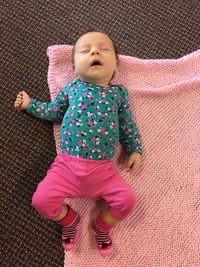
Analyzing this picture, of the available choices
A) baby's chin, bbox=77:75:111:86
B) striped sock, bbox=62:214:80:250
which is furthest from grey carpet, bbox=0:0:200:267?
baby's chin, bbox=77:75:111:86

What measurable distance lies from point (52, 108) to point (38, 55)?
0.70ft

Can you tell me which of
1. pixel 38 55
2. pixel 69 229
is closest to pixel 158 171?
pixel 69 229

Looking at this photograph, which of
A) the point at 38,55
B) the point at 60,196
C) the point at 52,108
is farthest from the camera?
the point at 38,55

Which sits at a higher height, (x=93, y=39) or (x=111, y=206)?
(x=93, y=39)

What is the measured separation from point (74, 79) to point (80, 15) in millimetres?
262

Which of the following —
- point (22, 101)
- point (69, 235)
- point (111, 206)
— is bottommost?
point (69, 235)

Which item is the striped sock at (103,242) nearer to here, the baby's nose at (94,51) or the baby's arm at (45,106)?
the baby's arm at (45,106)

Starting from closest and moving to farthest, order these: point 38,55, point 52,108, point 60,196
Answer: point 60,196 < point 52,108 < point 38,55

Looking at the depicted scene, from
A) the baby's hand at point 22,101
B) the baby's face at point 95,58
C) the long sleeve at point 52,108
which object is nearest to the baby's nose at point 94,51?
the baby's face at point 95,58

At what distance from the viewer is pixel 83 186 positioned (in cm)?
94

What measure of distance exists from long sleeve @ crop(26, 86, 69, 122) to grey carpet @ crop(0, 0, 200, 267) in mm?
36

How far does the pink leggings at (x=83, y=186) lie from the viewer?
3.01 feet

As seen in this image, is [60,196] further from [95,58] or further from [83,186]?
[95,58]

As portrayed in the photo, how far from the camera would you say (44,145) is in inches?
41.8
